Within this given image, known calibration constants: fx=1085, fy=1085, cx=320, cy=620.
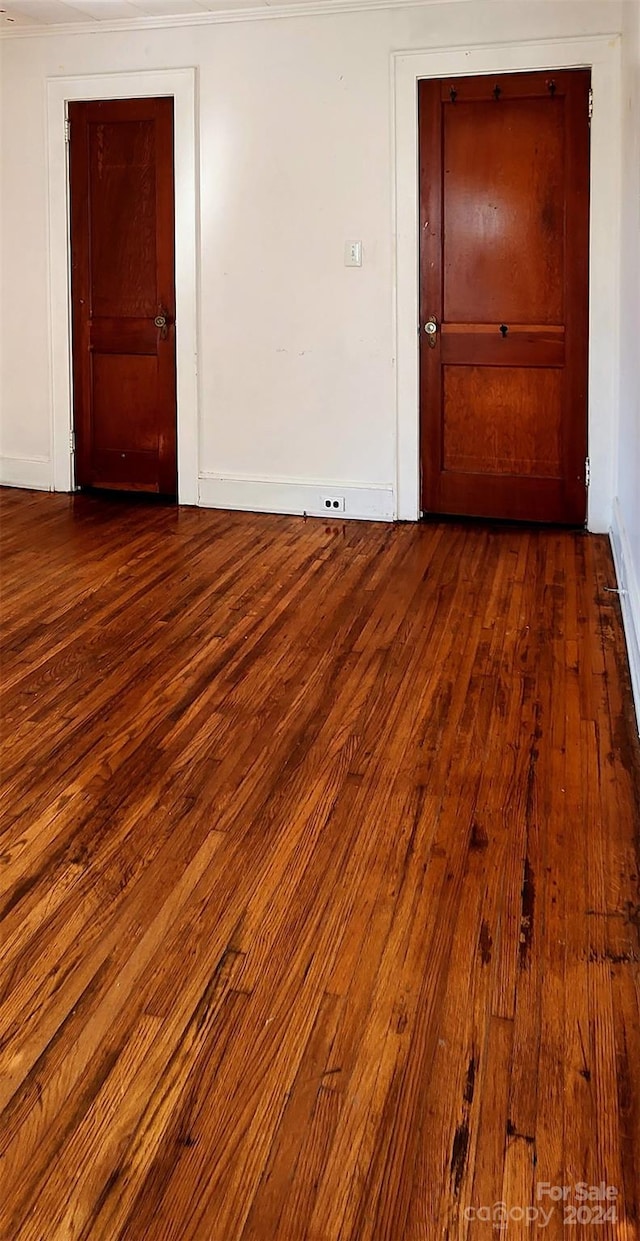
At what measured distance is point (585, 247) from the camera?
474 cm

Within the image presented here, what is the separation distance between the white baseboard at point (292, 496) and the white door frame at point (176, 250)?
0.14 metres

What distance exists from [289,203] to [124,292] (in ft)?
3.33

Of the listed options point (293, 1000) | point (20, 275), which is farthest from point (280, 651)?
point (20, 275)

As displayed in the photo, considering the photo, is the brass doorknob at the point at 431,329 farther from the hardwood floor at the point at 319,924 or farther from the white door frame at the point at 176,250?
the hardwood floor at the point at 319,924

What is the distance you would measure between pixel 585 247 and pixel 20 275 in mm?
2955

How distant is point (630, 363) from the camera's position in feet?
13.3

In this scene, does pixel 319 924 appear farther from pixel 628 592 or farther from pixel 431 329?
pixel 431 329

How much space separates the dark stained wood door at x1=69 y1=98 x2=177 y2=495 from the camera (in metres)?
5.39

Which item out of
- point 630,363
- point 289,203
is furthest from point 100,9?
point 630,363

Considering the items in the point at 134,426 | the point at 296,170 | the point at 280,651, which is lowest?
the point at 280,651

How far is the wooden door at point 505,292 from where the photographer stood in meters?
4.72

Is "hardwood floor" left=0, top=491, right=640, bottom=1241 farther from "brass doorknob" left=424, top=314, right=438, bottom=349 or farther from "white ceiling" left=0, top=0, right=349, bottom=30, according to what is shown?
"white ceiling" left=0, top=0, right=349, bottom=30

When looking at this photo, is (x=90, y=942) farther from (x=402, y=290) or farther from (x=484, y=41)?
(x=484, y=41)

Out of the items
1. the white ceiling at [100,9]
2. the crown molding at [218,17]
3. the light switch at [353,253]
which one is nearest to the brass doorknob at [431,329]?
the light switch at [353,253]
